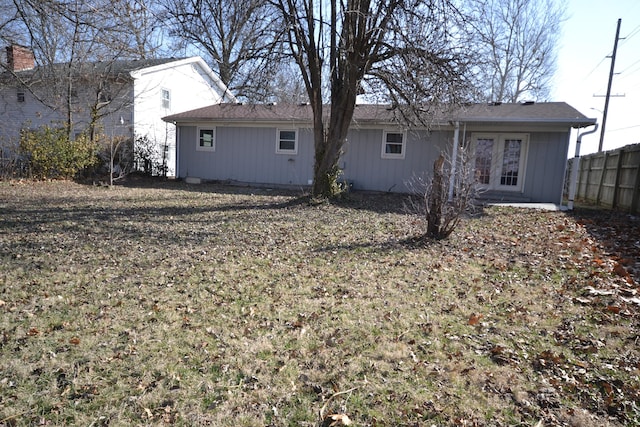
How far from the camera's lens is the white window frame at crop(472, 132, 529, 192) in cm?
1293

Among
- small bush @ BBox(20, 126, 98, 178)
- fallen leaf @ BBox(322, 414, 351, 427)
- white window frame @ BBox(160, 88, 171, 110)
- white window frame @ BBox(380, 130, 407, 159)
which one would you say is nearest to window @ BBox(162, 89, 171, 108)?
white window frame @ BBox(160, 88, 171, 110)

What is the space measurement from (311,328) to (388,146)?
1169cm

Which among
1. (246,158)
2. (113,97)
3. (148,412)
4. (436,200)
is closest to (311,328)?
(148,412)

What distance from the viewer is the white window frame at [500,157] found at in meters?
12.9

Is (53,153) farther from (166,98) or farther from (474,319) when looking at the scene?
(474,319)

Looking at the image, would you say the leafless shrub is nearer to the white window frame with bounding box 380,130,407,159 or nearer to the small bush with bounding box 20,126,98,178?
the white window frame with bounding box 380,130,407,159

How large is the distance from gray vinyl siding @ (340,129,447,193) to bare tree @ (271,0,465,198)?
3.82 metres

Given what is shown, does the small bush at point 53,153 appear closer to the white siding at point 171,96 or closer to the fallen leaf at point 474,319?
the white siding at point 171,96

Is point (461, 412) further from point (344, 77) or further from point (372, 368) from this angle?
point (344, 77)

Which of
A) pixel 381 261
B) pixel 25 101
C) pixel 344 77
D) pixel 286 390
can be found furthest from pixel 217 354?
pixel 25 101

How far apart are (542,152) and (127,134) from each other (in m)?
16.8

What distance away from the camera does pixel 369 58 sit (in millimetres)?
9328

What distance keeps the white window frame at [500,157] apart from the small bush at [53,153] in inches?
555

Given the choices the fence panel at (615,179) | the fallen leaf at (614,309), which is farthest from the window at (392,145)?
the fallen leaf at (614,309)
